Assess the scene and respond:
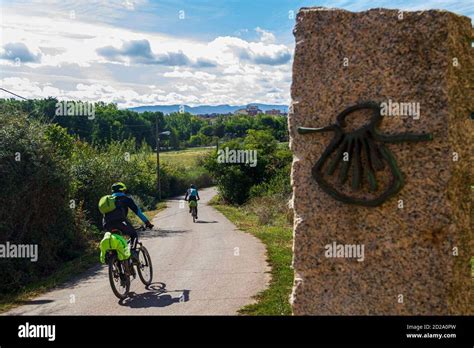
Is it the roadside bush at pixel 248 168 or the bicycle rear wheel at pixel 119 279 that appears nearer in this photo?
the bicycle rear wheel at pixel 119 279

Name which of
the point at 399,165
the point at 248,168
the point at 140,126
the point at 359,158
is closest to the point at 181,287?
the point at 359,158

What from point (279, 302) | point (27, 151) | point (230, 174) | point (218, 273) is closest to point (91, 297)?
point (218, 273)

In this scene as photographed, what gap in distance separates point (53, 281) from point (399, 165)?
301 inches

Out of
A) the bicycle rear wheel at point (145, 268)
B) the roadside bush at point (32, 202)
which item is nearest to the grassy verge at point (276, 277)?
the bicycle rear wheel at point (145, 268)

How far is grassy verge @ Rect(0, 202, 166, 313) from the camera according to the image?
25.8ft

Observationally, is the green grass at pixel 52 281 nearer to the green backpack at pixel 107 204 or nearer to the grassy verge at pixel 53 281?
the grassy verge at pixel 53 281

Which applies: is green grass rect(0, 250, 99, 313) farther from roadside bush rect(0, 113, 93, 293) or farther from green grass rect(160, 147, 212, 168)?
green grass rect(160, 147, 212, 168)

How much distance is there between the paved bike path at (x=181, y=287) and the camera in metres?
6.71

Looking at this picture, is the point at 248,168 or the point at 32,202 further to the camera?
the point at 248,168

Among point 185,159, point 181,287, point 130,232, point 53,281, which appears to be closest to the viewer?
point 130,232

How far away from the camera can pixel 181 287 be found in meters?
7.87

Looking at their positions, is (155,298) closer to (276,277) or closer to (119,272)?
(119,272)
